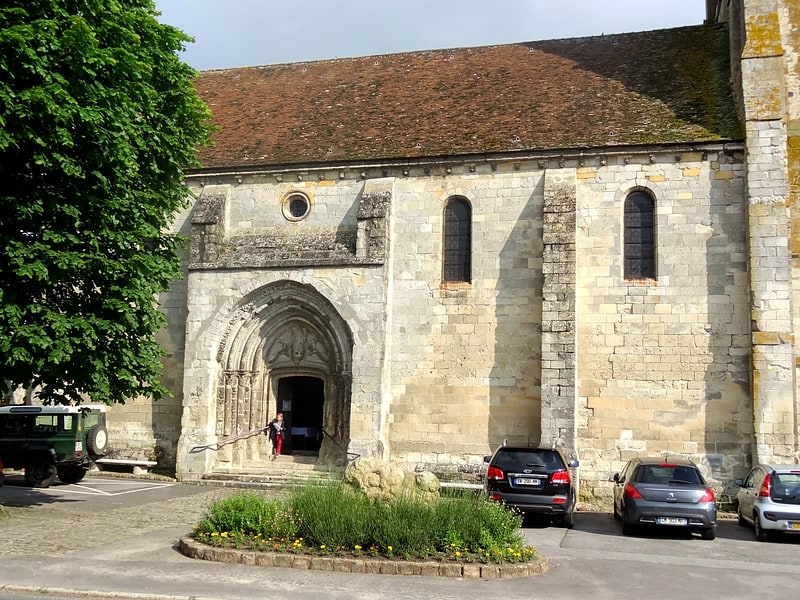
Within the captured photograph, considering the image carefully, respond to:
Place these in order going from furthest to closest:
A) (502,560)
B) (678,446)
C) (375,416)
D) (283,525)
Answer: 1. (375,416)
2. (678,446)
3. (283,525)
4. (502,560)

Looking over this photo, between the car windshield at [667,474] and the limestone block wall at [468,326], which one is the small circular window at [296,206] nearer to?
the limestone block wall at [468,326]

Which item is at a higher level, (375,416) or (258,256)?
(258,256)

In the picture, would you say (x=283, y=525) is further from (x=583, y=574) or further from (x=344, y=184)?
(x=344, y=184)

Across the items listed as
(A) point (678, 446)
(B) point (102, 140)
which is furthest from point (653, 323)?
(B) point (102, 140)

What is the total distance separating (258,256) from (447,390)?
5.92m

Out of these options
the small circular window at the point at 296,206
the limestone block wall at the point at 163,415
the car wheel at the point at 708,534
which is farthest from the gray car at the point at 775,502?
the limestone block wall at the point at 163,415

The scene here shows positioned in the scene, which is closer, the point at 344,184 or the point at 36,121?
the point at 36,121

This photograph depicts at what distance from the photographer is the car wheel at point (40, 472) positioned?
18.0 metres

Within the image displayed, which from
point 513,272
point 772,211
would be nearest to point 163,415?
point 513,272

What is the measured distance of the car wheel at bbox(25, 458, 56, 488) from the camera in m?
18.0

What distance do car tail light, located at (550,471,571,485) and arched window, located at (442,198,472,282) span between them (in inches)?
258

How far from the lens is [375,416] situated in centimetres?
1869

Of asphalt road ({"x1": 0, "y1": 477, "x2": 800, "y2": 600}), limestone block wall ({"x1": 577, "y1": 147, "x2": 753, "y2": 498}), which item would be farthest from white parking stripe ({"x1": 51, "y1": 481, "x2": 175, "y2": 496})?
limestone block wall ({"x1": 577, "y1": 147, "x2": 753, "y2": 498})

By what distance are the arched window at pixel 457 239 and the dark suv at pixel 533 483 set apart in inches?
242
